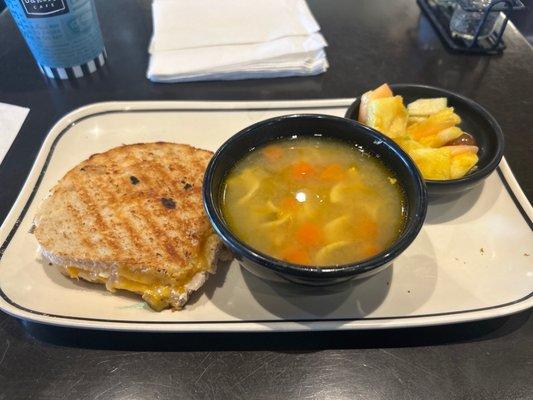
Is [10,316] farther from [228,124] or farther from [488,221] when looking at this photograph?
[488,221]

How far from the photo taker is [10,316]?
151 cm

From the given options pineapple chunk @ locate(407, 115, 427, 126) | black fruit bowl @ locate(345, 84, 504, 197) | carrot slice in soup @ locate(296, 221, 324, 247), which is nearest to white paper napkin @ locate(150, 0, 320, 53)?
black fruit bowl @ locate(345, 84, 504, 197)

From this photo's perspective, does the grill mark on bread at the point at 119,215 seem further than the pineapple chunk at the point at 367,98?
No

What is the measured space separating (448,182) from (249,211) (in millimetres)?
762

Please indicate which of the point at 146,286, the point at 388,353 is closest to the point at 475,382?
the point at 388,353

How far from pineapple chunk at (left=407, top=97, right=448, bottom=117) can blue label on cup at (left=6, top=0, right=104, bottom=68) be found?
67.0 inches

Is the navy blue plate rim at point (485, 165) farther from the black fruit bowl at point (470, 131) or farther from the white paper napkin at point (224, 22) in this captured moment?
the white paper napkin at point (224, 22)

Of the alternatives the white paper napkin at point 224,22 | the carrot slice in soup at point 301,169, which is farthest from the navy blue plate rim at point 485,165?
the white paper napkin at point 224,22

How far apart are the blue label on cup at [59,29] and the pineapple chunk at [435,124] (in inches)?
68.2

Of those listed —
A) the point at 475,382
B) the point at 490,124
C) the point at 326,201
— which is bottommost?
the point at 475,382

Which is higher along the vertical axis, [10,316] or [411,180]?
[411,180]

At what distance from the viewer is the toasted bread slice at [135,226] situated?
4.66ft

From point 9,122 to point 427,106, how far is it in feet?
6.83

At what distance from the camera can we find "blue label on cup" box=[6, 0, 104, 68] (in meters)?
2.13
